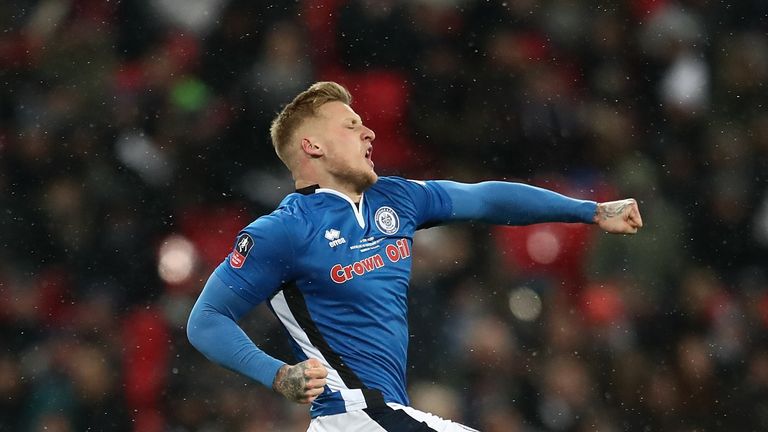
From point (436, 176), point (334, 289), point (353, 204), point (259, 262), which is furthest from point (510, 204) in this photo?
point (436, 176)

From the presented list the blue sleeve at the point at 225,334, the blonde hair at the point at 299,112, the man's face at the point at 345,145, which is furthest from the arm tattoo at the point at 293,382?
the blonde hair at the point at 299,112

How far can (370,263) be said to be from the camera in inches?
155

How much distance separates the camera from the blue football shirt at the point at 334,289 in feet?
12.5

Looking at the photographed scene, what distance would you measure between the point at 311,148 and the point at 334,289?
1.98 feet

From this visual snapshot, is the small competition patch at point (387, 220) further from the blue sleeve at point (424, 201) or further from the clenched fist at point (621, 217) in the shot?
the clenched fist at point (621, 217)

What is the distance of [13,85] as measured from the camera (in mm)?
7309

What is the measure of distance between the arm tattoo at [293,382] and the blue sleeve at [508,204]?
1.10m

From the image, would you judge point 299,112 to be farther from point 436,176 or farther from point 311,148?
point 436,176

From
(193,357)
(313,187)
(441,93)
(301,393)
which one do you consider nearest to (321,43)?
(441,93)

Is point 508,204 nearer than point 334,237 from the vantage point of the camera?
No

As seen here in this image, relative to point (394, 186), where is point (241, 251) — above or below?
below

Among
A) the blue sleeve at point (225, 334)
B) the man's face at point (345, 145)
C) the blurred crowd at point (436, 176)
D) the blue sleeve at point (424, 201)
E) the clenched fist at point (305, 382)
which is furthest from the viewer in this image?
the blurred crowd at point (436, 176)

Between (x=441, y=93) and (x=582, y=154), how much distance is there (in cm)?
97

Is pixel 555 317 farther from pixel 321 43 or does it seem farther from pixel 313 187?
pixel 313 187
